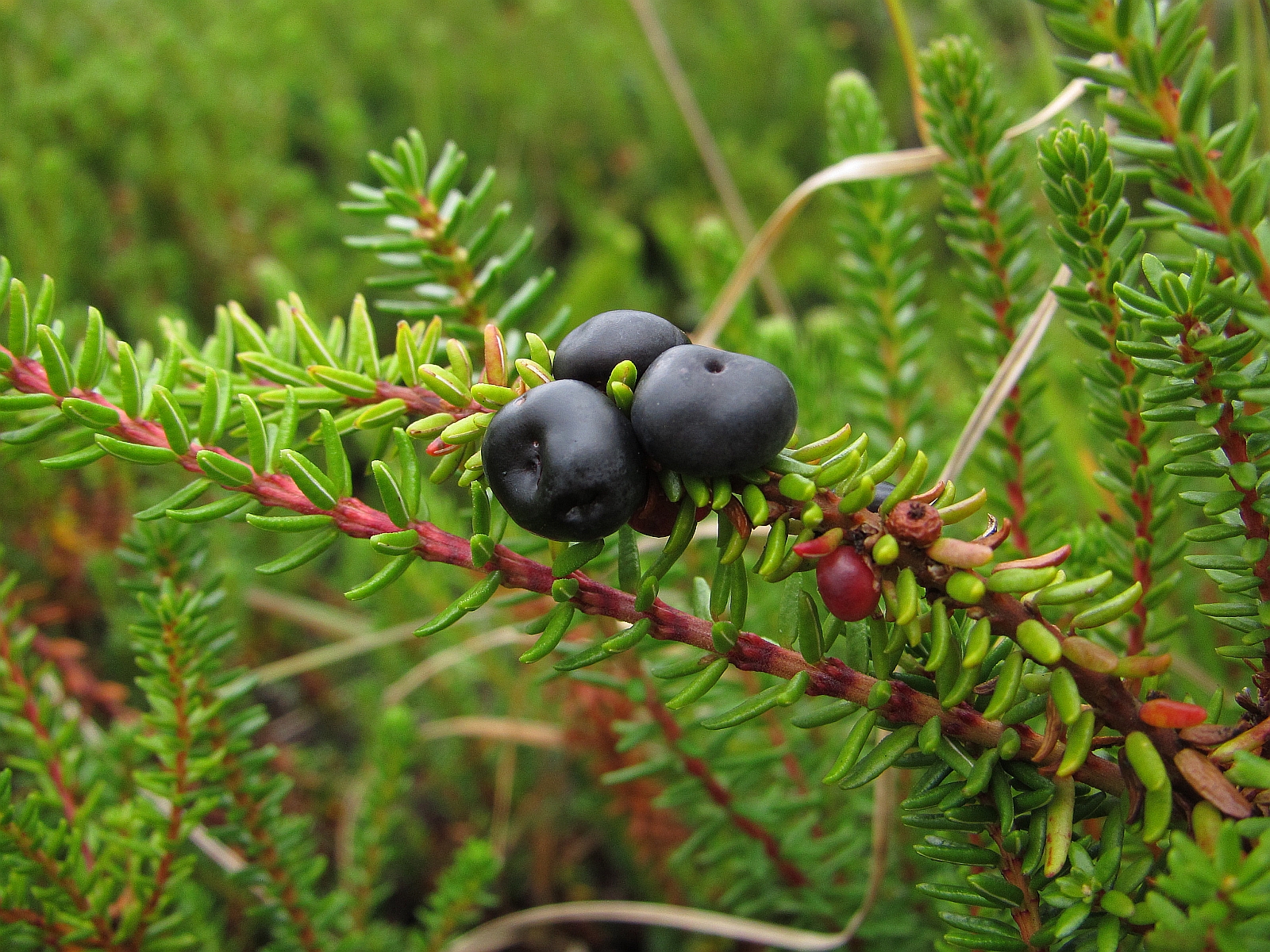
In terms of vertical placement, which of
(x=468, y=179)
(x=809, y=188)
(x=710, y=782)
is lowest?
(x=710, y=782)

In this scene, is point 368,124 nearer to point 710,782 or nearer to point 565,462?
point 710,782

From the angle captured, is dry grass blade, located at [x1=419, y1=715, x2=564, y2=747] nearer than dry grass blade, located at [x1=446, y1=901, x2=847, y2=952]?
No

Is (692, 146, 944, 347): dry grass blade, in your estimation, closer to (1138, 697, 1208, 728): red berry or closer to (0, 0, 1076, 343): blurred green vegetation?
(0, 0, 1076, 343): blurred green vegetation

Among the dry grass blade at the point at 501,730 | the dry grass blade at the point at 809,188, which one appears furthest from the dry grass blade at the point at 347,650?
the dry grass blade at the point at 809,188

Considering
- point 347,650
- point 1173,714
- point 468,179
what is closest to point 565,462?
point 1173,714

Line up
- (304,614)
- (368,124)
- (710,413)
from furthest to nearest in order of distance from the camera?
→ (368,124) < (304,614) < (710,413)

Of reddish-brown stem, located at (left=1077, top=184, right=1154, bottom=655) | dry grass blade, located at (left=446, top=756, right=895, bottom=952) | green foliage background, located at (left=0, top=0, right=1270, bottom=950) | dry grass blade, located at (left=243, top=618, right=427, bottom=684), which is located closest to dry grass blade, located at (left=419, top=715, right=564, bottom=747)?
green foliage background, located at (left=0, top=0, right=1270, bottom=950)
